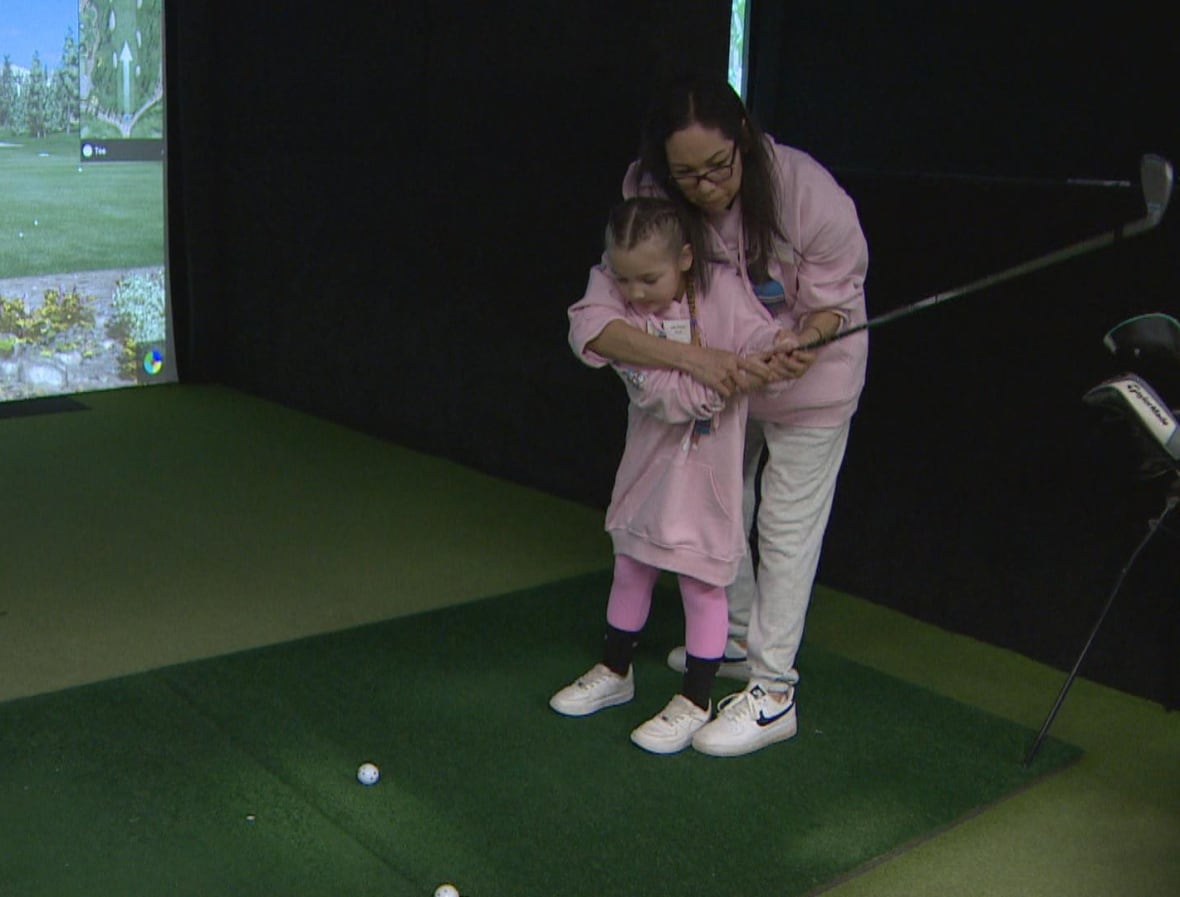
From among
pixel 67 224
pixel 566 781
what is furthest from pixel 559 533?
pixel 67 224

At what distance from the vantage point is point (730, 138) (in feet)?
7.61

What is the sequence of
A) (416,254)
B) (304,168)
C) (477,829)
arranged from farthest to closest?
1. (304,168)
2. (416,254)
3. (477,829)

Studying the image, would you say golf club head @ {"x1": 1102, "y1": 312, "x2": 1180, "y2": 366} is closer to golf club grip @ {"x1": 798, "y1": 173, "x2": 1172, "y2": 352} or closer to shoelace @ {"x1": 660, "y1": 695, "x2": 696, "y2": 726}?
golf club grip @ {"x1": 798, "y1": 173, "x2": 1172, "y2": 352}

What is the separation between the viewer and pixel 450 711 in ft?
8.78

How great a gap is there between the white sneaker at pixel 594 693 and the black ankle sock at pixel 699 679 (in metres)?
0.17

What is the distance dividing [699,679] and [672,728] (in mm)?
102

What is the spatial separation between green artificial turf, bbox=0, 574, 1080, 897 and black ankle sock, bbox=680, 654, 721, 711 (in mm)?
104

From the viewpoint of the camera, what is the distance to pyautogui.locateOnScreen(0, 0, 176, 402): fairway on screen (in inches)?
201

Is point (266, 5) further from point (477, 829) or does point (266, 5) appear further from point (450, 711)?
point (477, 829)

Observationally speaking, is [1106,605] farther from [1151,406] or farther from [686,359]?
[686,359]

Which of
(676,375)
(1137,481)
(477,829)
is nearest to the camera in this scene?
(477,829)

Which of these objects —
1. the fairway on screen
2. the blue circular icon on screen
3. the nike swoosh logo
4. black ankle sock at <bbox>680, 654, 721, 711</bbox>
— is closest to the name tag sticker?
black ankle sock at <bbox>680, 654, 721, 711</bbox>

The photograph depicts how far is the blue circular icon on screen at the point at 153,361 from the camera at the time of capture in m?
5.54

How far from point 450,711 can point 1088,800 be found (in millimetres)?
1158
